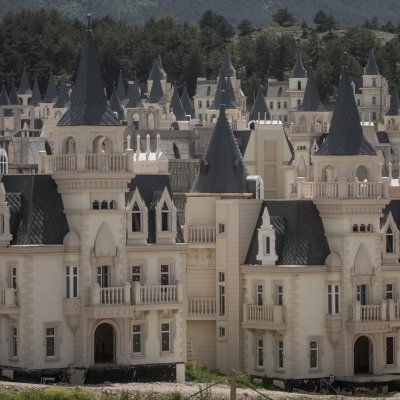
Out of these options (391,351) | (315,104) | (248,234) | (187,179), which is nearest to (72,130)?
(248,234)

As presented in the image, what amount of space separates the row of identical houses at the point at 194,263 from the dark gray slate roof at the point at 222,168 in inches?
1.7

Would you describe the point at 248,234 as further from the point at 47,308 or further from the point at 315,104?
the point at 315,104

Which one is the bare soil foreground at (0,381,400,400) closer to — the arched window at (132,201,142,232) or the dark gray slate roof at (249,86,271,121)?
the arched window at (132,201,142,232)

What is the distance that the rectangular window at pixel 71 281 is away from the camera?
236 ft

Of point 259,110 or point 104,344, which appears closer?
point 104,344

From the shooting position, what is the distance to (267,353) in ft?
246

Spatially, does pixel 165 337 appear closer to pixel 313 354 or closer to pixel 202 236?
pixel 202 236

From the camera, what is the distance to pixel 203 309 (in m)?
76.8

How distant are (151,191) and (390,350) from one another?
8576 millimetres

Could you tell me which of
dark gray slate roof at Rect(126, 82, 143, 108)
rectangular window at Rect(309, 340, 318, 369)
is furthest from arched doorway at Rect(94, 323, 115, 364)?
dark gray slate roof at Rect(126, 82, 143, 108)

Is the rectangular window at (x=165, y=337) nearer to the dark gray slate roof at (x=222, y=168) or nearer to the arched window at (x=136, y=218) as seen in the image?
the arched window at (x=136, y=218)

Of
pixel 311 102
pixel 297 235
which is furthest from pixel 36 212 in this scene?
pixel 311 102

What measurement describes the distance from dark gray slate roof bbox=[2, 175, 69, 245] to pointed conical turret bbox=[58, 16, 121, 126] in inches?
74.0

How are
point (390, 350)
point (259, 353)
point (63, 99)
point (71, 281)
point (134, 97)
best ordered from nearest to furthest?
point (71, 281) < point (259, 353) < point (390, 350) < point (63, 99) < point (134, 97)
